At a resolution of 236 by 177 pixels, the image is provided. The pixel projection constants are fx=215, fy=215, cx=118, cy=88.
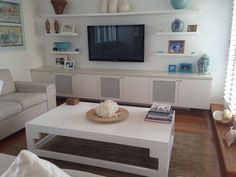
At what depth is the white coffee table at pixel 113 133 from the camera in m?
1.82

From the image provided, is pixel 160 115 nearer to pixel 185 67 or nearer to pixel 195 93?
pixel 195 93

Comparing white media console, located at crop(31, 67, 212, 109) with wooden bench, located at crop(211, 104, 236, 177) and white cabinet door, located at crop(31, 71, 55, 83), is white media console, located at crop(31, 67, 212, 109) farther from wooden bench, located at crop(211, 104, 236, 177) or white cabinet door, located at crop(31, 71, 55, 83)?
wooden bench, located at crop(211, 104, 236, 177)

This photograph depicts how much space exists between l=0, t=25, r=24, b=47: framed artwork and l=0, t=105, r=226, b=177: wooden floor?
1.72 meters

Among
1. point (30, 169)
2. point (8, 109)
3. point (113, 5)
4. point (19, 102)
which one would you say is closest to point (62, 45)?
point (113, 5)

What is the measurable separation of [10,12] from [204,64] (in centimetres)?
346

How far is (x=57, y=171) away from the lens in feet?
2.49

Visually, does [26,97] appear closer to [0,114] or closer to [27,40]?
[0,114]

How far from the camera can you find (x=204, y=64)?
11.5 ft

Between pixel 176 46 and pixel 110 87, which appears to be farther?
pixel 110 87

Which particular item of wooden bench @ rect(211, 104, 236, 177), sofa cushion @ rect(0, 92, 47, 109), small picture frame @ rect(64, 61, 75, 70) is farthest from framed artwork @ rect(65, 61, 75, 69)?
wooden bench @ rect(211, 104, 236, 177)

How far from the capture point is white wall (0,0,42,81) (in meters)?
3.96

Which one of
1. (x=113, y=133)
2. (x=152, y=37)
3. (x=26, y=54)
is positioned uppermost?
(x=152, y=37)

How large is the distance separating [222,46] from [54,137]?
298cm

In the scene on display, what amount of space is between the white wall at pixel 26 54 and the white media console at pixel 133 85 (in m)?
0.22
